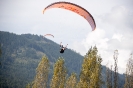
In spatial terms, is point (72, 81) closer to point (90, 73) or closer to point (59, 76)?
point (59, 76)

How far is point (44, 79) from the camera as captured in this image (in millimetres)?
45688

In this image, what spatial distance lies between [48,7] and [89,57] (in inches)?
539

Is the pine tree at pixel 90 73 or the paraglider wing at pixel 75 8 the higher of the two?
the paraglider wing at pixel 75 8

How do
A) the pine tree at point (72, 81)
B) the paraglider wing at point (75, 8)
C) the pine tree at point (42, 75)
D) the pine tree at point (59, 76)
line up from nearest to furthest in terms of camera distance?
the paraglider wing at point (75, 8)
the pine tree at point (59, 76)
the pine tree at point (42, 75)
the pine tree at point (72, 81)

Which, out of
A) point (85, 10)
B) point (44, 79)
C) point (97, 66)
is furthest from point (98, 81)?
point (44, 79)

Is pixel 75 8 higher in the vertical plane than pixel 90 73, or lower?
higher

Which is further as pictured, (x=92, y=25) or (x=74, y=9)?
(x=92, y=25)

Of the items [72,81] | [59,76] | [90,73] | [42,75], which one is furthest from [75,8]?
[72,81]

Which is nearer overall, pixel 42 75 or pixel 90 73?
pixel 90 73

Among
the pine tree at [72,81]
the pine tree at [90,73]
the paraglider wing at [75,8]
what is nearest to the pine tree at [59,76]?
the pine tree at [90,73]

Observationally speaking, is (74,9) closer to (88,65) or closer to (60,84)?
(88,65)

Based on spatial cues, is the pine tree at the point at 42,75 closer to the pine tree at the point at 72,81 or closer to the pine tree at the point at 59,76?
the pine tree at the point at 59,76

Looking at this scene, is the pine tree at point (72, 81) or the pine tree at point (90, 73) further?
the pine tree at point (72, 81)

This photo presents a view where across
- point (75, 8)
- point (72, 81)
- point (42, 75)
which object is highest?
point (75, 8)
